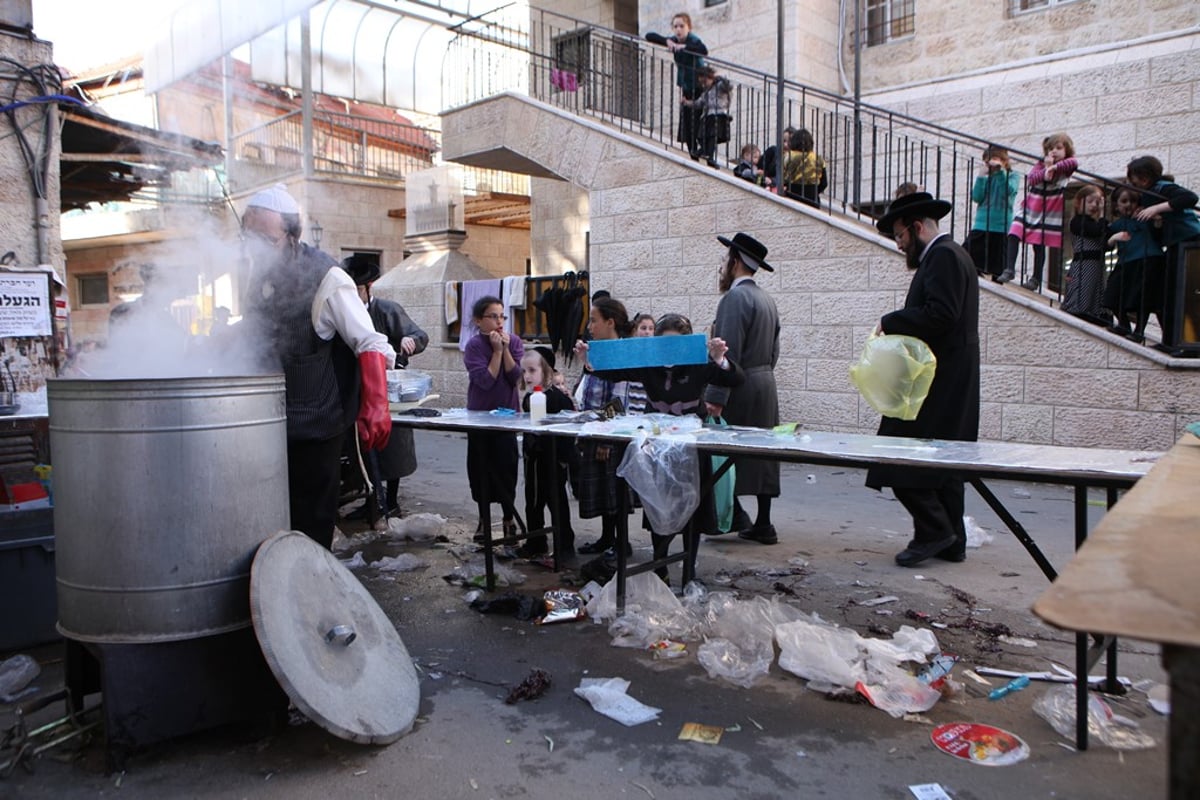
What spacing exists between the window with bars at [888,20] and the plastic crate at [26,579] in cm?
1182

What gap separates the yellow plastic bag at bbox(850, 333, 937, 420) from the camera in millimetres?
4270

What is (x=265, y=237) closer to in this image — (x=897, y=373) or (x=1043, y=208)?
(x=897, y=373)

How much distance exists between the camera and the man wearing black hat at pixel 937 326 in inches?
177

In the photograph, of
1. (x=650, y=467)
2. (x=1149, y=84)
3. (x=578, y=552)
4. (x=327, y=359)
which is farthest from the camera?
(x=1149, y=84)

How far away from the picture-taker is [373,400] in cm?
356

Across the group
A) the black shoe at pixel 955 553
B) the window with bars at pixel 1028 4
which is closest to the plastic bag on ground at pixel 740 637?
the black shoe at pixel 955 553

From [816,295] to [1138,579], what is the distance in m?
7.42

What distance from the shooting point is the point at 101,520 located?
264 centimetres

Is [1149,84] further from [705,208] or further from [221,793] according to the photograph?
[221,793]

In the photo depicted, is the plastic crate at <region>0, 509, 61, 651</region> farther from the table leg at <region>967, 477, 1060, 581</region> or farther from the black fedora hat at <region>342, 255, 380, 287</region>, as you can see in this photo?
the table leg at <region>967, 477, 1060, 581</region>

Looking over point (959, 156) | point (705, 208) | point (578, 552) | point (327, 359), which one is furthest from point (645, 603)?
point (959, 156)

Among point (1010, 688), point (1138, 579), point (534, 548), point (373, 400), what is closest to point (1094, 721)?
point (1010, 688)

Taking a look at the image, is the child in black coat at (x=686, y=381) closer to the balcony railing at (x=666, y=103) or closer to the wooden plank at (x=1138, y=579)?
the wooden plank at (x=1138, y=579)

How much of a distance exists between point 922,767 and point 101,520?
2751mm
